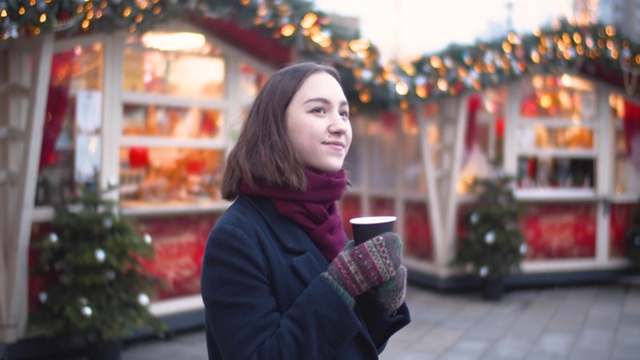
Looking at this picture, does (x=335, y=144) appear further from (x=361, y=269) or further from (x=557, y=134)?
(x=557, y=134)

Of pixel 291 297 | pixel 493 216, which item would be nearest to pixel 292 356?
pixel 291 297

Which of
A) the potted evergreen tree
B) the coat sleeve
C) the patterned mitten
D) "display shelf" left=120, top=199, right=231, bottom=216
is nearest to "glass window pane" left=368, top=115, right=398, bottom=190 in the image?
the potted evergreen tree

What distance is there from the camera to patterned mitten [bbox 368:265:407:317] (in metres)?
1.62

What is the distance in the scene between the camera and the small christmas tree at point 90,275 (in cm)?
470

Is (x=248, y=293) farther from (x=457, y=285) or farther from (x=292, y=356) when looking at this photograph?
(x=457, y=285)

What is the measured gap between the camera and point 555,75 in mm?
8273

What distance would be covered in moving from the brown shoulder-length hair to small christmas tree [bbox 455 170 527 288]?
6.07 meters

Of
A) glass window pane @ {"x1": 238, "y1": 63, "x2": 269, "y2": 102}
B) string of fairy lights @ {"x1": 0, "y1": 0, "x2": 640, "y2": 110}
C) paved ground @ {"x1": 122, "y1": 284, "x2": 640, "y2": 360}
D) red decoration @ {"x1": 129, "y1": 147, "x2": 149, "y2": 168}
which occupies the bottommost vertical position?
paved ground @ {"x1": 122, "y1": 284, "x2": 640, "y2": 360}

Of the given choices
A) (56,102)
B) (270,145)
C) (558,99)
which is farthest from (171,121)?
(558,99)

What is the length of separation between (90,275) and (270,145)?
3441mm

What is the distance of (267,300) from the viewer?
156 cm

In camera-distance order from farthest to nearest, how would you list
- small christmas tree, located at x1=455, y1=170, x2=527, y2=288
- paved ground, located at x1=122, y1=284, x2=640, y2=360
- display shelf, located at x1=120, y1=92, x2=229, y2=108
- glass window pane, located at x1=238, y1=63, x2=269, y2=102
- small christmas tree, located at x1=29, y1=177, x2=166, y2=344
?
small christmas tree, located at x1=455, y1=170, x2=527, y2=288, glass window pane, located at x1=238, y1=63, x2=269, y2=102, display shelf, located at x1=120, y1=92, x2=229, y2=108, paved ground, located at x1=122, y1=284, x2=640, y2=360, small christmas tree, located at x1=29, y1=177, x2=166, y2=344

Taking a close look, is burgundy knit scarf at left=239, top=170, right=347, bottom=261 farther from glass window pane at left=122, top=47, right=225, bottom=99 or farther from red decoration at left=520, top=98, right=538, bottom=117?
red decoration at left=520, top=98, right=538, bottom=117

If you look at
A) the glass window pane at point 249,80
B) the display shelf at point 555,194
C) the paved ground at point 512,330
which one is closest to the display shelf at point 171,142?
the glass window pane at point 249,80
